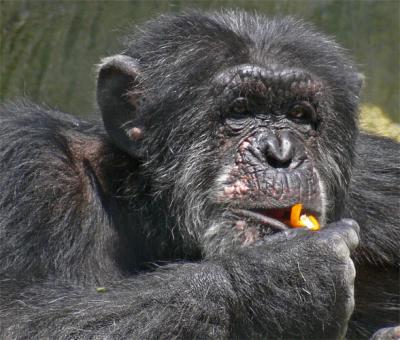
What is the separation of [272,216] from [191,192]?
555 millimetres

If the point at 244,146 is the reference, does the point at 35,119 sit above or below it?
above

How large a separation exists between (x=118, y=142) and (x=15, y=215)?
0.76 m

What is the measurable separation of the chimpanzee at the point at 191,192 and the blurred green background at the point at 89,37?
198 cm

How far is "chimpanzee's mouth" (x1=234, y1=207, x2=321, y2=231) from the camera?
4992mm

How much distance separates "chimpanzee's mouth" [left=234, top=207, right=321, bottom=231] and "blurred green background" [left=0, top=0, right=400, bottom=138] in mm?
3186

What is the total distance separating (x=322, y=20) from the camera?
8.28 m

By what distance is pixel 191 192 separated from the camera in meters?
5.41

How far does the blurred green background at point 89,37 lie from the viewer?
8.02 metres

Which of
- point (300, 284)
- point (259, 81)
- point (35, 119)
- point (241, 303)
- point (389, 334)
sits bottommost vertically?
point (389, 334)

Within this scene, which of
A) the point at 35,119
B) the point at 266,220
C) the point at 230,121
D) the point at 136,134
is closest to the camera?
the point at 266,220

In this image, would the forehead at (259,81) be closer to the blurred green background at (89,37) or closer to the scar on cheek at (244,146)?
the scar on cheek at (244,146)

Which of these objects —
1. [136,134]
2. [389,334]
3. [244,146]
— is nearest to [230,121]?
[244,146]

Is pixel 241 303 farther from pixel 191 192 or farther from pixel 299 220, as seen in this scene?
pixel 191 192

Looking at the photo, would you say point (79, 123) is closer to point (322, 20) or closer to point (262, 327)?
point (262, 327)
